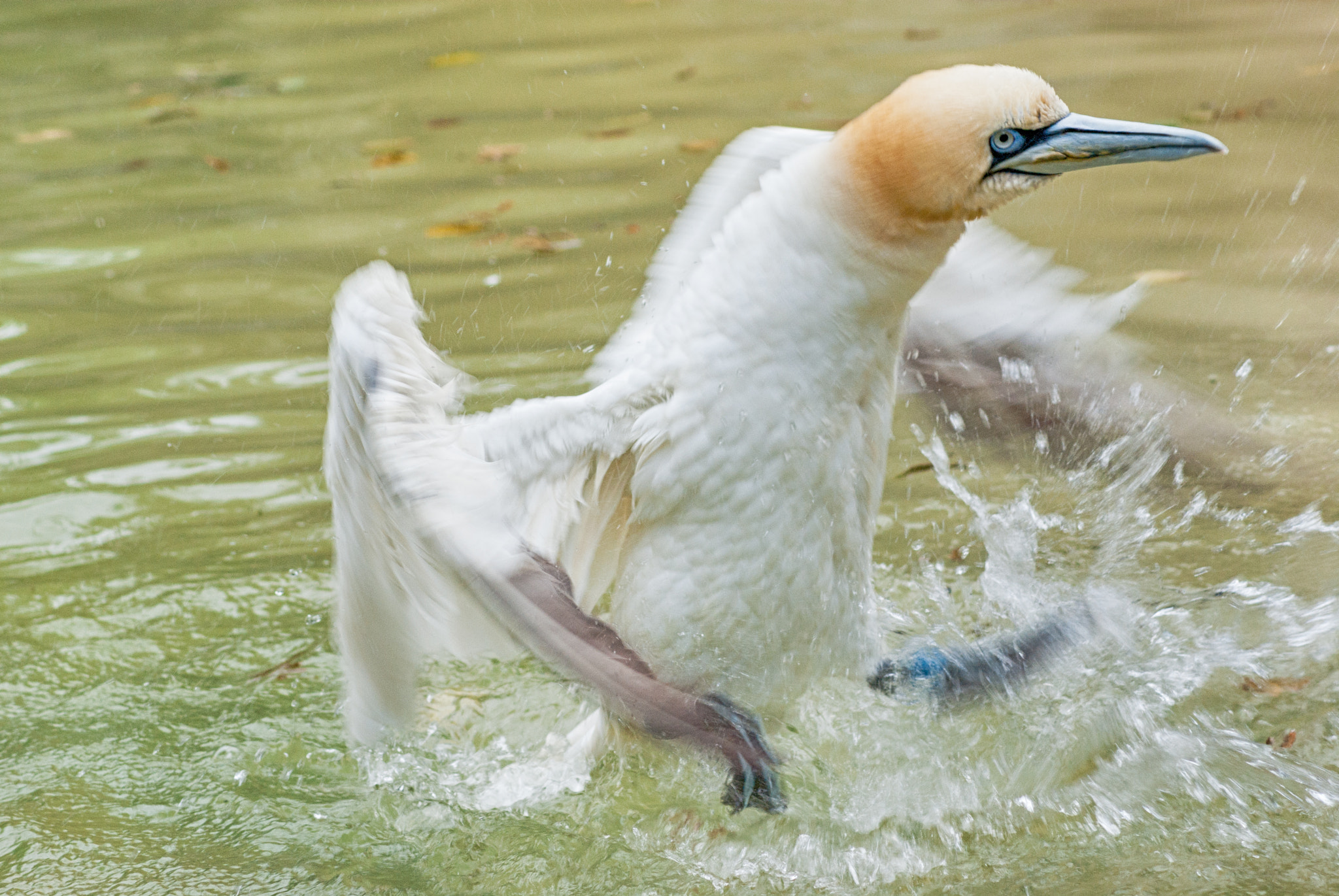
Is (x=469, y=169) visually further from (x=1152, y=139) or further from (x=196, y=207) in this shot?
(x=1152, y=139)

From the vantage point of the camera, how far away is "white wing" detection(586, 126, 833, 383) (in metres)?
2.91

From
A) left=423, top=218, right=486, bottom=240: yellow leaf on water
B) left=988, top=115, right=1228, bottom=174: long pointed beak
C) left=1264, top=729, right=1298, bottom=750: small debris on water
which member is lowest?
left=1264, top=729, right=1298, bottom=750: small debris on water

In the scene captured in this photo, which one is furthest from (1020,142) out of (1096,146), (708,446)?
(708,446)

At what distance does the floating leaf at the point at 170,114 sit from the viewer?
7.32 metres

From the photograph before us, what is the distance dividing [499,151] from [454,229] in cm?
93

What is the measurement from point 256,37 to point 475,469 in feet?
21.9

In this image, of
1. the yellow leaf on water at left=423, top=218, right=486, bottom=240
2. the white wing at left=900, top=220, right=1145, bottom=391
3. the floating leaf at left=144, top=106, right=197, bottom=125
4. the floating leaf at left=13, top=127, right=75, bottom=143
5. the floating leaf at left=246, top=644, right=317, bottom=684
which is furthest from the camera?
the floating leaf at left=144, top=106, right=197, bottom=125

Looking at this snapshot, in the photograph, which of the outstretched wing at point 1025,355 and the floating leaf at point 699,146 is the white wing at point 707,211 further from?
the floating leaf at point 699,146

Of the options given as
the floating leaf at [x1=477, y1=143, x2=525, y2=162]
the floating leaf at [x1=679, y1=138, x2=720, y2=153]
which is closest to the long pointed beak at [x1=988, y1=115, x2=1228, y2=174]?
the floating leaf at [x1=679, y1=138, x2=720, y2=153]

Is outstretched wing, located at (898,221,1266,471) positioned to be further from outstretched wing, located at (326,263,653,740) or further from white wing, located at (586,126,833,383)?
outstretched wing, located at (326,263,653,740)

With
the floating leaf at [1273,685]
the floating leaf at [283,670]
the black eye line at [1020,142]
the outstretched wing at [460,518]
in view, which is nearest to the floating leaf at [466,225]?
the floating leaf at [283,670]

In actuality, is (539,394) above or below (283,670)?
above

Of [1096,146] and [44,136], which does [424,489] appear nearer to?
[1096,146]

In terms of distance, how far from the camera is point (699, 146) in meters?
6.38
